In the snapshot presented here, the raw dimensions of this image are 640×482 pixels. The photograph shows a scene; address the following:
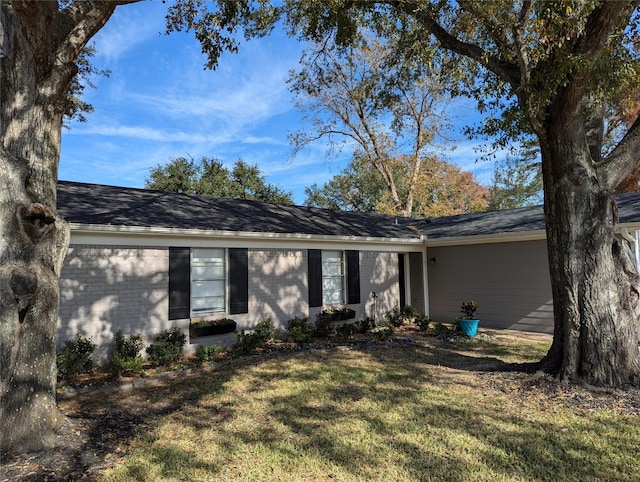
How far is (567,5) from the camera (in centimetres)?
471

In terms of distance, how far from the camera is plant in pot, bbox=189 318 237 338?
8109 mm

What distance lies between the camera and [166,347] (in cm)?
725

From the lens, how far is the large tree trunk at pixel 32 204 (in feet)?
12.4

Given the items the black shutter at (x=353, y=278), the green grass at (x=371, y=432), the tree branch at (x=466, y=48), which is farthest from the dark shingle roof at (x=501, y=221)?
the green grass at (x=371, y=432)

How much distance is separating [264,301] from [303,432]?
519 cm

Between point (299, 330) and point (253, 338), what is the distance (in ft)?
4.12

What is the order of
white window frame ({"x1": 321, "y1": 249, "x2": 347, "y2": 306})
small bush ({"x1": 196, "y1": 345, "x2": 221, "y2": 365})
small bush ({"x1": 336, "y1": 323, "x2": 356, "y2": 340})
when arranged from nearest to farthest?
small bush ({"x1": 196, "y1": 345, "x2": 221, "y2": 365}) < small bush ({"x1": 336, "y1": 323, "x2": 356, "y2": 340}) < white window frame ({"x1": 321, "y1": 249, "x2": 347, "y2": 306})

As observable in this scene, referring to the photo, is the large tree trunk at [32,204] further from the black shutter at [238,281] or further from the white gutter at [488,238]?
the white gutter at [488,238]

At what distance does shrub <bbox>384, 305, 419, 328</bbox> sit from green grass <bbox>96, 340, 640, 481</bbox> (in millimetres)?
4744

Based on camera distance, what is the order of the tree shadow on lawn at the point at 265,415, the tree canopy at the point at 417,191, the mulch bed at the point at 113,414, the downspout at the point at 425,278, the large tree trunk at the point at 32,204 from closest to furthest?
the mulch bed at the point at 113,414, the tree shadow on lawn at the point at 265,415, the large tree trunk at the point at 32,204, the downspout at the point at 425,278, the tree canopy at the point at 417,191

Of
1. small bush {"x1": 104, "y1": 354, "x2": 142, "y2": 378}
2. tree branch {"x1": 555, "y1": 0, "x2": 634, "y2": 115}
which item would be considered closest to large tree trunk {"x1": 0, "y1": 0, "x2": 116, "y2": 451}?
small bush {"x1": 104, "y1": 354, "x2": 142, "y2": 378}

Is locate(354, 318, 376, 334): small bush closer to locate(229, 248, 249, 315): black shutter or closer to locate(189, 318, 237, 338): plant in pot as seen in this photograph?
locate(229, 248, 249, 315): black shutter

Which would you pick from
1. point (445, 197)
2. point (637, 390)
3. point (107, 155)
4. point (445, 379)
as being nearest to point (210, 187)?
point (107, 155)

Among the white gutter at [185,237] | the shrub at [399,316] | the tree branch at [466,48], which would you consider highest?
the tree branch at [466,48]
